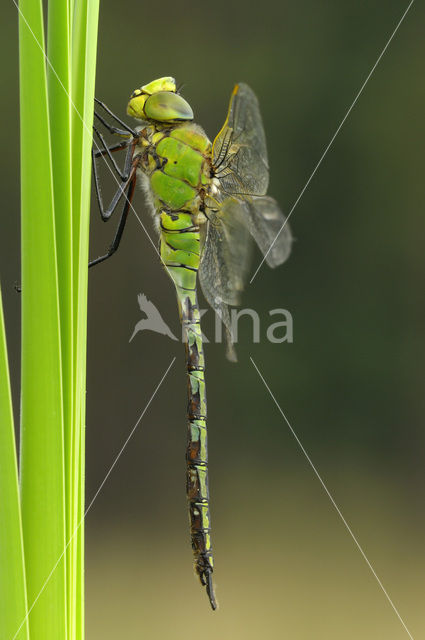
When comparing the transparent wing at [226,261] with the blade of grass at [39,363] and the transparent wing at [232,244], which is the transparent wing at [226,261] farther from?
the blade of grass at [39,363]

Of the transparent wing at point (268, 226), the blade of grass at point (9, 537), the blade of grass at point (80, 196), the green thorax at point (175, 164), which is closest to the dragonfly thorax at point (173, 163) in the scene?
the green thorax at point (175, 164)

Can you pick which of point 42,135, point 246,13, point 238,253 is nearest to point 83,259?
point 42,135

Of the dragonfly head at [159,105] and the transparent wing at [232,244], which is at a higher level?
the dragonfly head at [159,105]

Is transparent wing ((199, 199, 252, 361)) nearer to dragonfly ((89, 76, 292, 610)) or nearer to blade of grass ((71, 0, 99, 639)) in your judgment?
dragonfly ((89, 76, 292, 610))

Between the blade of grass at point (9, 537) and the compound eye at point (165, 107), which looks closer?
the blade of grass at point (9, 537)

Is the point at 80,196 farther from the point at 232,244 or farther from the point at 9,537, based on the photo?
the point at 232,244

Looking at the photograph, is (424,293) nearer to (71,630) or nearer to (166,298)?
(166,298)

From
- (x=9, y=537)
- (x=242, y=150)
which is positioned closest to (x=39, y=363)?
(x=9, y=537)

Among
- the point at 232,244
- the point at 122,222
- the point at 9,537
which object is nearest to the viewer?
the point at 9,537
